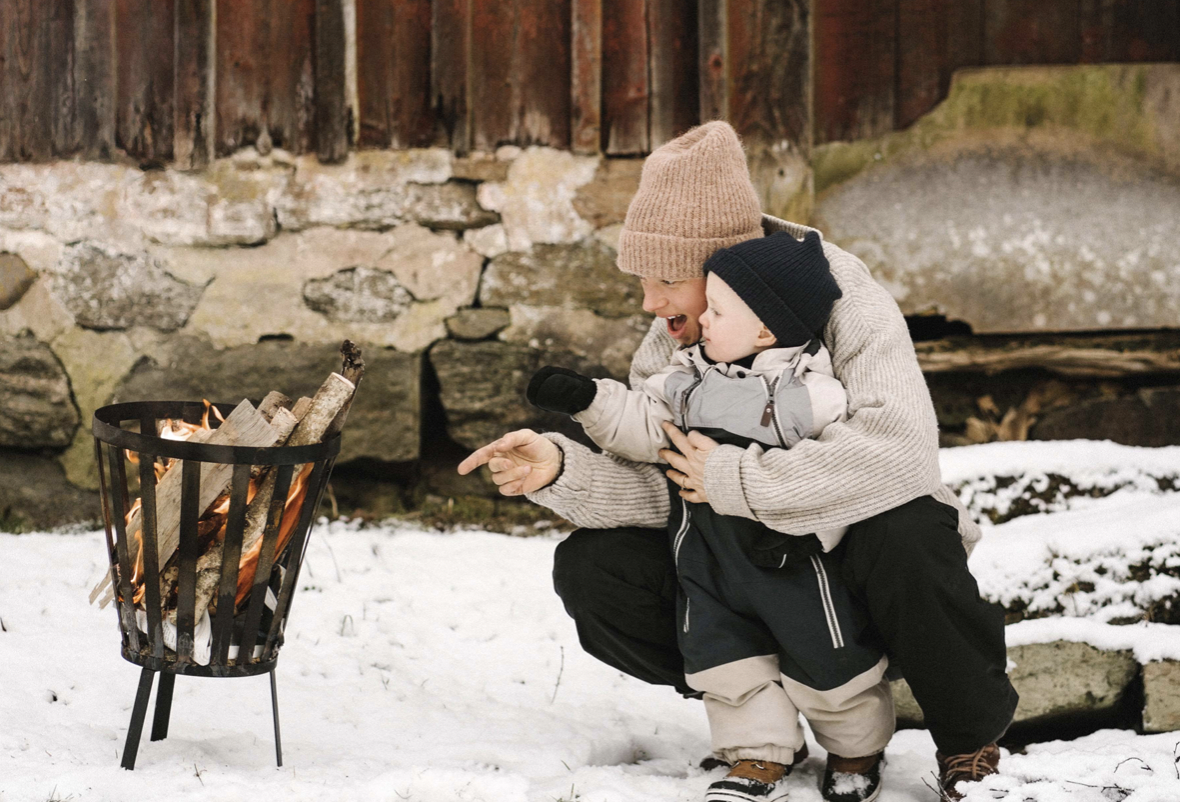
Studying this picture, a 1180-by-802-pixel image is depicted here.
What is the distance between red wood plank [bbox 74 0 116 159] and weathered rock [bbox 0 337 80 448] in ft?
2.66

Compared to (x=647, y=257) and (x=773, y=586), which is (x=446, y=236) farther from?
(x=773, y=586)

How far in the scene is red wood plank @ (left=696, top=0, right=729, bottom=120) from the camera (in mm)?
3984

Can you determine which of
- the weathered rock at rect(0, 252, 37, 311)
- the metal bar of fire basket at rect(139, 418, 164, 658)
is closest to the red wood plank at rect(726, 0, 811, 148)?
the metal bar of fire basket at rect(139, 418, 164, 658)

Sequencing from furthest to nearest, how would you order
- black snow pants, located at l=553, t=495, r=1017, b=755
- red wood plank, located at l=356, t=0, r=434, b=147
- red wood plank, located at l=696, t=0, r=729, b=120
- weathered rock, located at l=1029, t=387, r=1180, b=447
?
weathered rock, located at l=1029, t=387, r=1180, b=447, red wood plank, located at l=356, t=0, r=434, b=147, red wood plank, located at l=696, t=0, r=729, b=120, black snow pants, located at l=553, t=495, r=1017, b=755

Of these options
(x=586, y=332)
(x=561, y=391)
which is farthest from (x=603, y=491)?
(x=586, y=332)

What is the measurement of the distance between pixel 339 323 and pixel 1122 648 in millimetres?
2912

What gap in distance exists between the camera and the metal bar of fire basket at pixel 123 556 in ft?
6.79

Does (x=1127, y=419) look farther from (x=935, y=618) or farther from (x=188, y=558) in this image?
(x=188, y=558)

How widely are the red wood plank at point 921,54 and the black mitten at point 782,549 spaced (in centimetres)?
264

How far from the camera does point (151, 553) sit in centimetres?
204

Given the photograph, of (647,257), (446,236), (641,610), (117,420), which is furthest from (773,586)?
(446,236)

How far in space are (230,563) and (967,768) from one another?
148 cm

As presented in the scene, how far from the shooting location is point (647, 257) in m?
2.35

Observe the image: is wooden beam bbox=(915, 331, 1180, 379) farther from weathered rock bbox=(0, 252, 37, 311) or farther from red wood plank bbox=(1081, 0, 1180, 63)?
weathered rock bbox=(0, 252, 37, 311)
